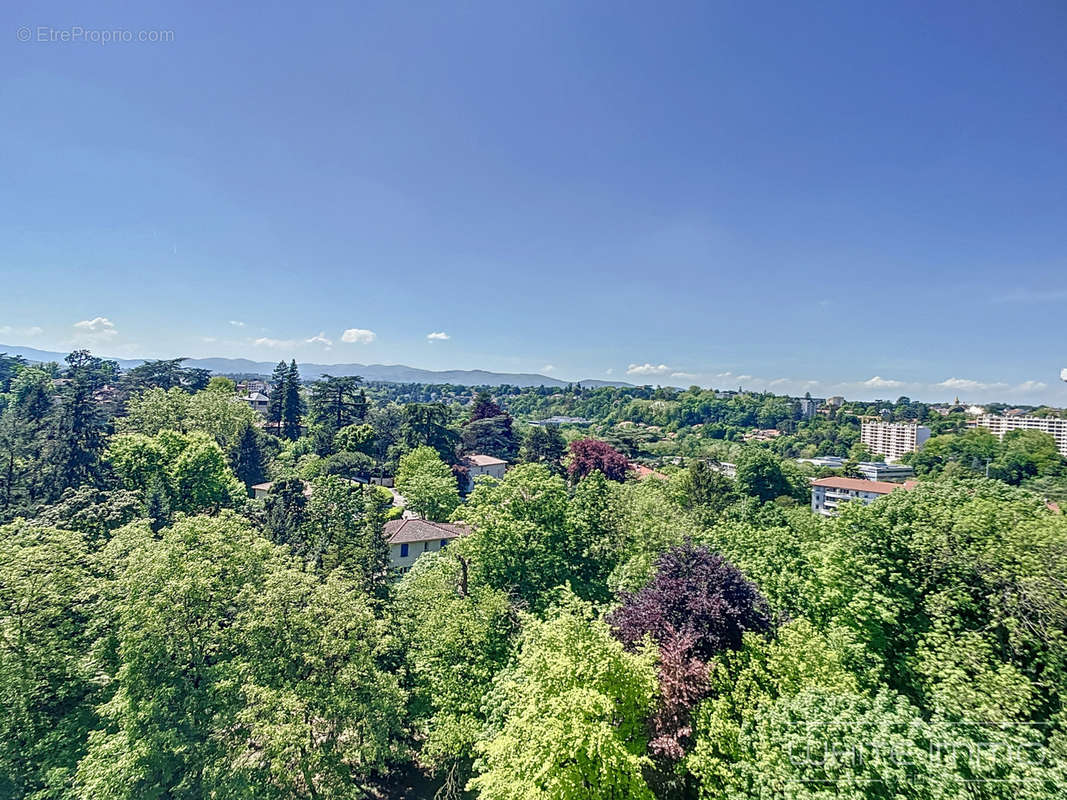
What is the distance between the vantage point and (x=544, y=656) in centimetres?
1069

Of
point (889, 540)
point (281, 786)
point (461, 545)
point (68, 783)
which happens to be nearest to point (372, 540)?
point (461, 545)

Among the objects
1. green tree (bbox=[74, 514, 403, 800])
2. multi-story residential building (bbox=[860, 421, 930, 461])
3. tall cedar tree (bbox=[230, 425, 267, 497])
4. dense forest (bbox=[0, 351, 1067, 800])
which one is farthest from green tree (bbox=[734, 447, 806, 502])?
multi-story residential building (bbox=[860, 421, 930, 461])

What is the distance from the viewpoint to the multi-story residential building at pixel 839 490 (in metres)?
54.8

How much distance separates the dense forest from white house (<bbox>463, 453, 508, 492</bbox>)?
27479 millimetres

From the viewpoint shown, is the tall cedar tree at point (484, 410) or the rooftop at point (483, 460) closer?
the rooftop at point (483, 460)

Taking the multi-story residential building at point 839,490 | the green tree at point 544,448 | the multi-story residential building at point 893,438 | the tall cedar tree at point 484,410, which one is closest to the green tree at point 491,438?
the tall cedar tree at point 484,410

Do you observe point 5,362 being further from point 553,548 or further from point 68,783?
point 553,548

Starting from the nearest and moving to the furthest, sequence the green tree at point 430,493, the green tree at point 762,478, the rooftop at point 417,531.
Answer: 1. the rooftop at point 417,531
2. the green tree at point 430,493
3. the green tree at point 762,478

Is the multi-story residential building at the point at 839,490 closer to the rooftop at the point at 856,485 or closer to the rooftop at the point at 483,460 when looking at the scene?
the rooftop at the point at 856,485

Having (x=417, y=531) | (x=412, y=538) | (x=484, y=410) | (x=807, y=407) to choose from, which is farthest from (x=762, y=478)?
(x=807, y=407)

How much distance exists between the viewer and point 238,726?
12656 mm

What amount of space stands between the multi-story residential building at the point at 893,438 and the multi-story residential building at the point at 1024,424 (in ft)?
44.6

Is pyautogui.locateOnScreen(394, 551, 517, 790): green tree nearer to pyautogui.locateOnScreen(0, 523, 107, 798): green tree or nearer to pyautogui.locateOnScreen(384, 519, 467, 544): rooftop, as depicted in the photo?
pyautogui.locateOnScreen(0, 523, 107, 798): green tree

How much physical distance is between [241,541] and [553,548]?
34.4 feet
